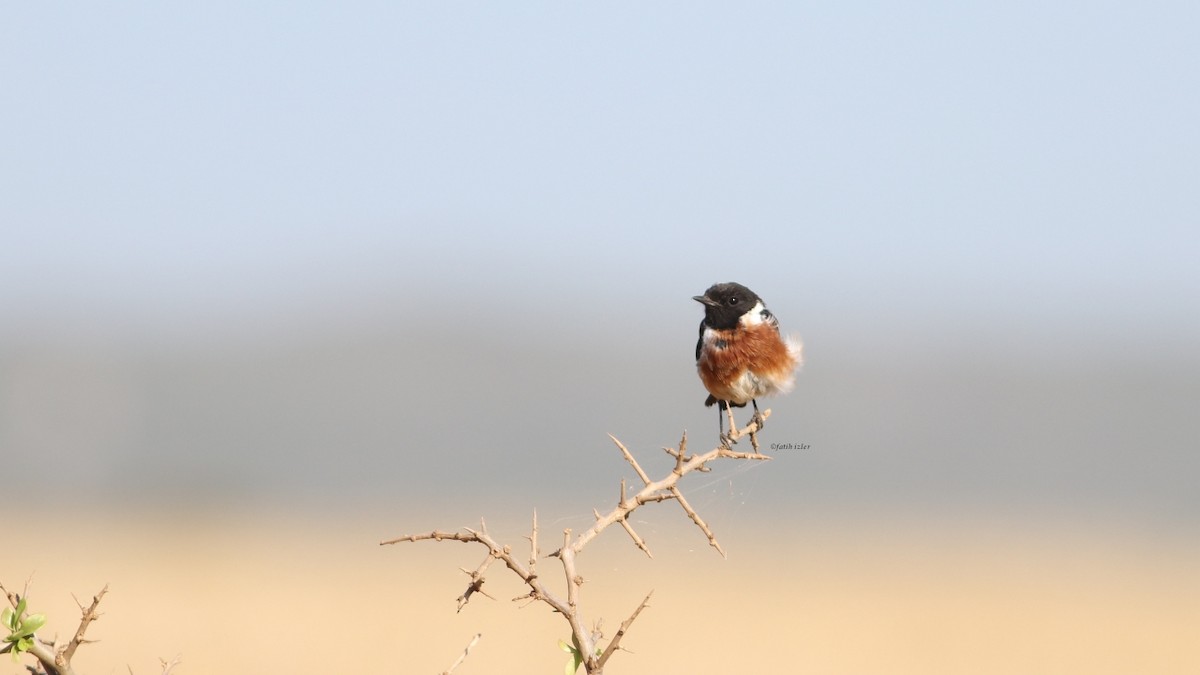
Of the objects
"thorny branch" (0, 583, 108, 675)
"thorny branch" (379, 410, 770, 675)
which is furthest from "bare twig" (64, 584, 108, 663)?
"thorny branch" (379, 410, 770, 675)

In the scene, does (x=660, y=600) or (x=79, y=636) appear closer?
(x=79, y=636)

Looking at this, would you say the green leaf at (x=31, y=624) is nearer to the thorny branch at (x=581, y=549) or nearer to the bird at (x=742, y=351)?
the thorny branch at (x=581, y=549)

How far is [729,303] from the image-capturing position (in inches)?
202

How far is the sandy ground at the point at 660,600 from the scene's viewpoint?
16047 mm

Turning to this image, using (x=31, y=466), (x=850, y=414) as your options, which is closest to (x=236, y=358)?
(x=850, y=414)

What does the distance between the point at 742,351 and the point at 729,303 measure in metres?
0.28

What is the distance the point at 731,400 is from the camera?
5090 mm

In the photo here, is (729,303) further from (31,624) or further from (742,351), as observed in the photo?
(31,624)

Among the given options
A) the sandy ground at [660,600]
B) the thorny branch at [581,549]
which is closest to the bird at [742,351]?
the thorny branch at [581,549]

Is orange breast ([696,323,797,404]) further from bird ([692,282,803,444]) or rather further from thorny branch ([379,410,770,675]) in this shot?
thorny branch ([379,410,770,675])

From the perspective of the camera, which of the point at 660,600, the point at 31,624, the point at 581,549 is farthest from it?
the point at 660,600

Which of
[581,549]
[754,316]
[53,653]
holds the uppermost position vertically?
[754,316]

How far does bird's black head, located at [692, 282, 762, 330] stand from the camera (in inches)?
201

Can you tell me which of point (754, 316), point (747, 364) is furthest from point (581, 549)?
point (754, 316)
